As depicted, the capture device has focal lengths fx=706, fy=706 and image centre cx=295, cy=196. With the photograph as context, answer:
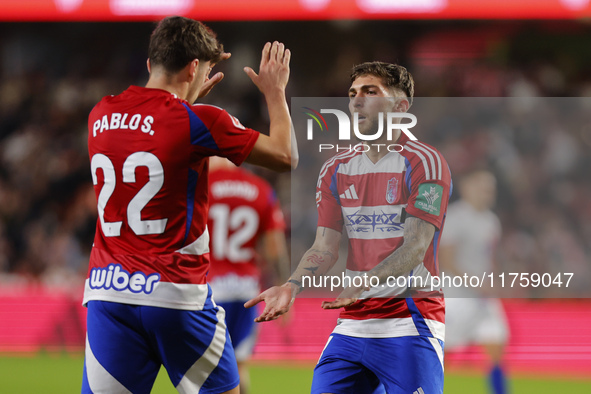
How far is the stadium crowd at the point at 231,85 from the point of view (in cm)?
1090

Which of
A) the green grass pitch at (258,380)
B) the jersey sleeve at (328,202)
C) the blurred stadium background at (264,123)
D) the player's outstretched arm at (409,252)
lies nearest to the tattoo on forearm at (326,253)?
the jersey sleeve at (328,202)

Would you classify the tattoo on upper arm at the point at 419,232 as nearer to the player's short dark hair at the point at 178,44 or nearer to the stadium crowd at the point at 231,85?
the player's short dark hair at the point at 178,44

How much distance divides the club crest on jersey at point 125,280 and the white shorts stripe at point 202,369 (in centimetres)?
36

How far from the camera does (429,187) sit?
3016 millimetres

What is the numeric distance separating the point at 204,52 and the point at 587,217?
691cm

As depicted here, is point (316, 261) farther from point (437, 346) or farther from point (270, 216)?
point (270, 216)

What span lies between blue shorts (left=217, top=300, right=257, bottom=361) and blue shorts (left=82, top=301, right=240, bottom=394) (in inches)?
98.7

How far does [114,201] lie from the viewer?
2.86 metres

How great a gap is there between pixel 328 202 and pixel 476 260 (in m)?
3.55

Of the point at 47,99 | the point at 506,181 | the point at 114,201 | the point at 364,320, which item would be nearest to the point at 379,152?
the point at 364,320

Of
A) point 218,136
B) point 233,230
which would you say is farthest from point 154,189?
point 233,230

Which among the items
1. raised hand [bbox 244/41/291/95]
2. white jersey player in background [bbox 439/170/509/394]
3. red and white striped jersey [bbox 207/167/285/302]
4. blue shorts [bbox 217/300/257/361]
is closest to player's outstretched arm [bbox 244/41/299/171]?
raised hand [bbox 244/41/291/95]

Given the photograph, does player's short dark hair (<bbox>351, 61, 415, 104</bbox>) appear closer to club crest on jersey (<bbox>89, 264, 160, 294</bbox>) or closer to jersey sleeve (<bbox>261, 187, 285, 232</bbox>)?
club crest on jersey (<bbox>89, 264, 160, 294</bbox>)

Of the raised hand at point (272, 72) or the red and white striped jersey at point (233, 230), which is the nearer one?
the raised hand at point (272, 72)
